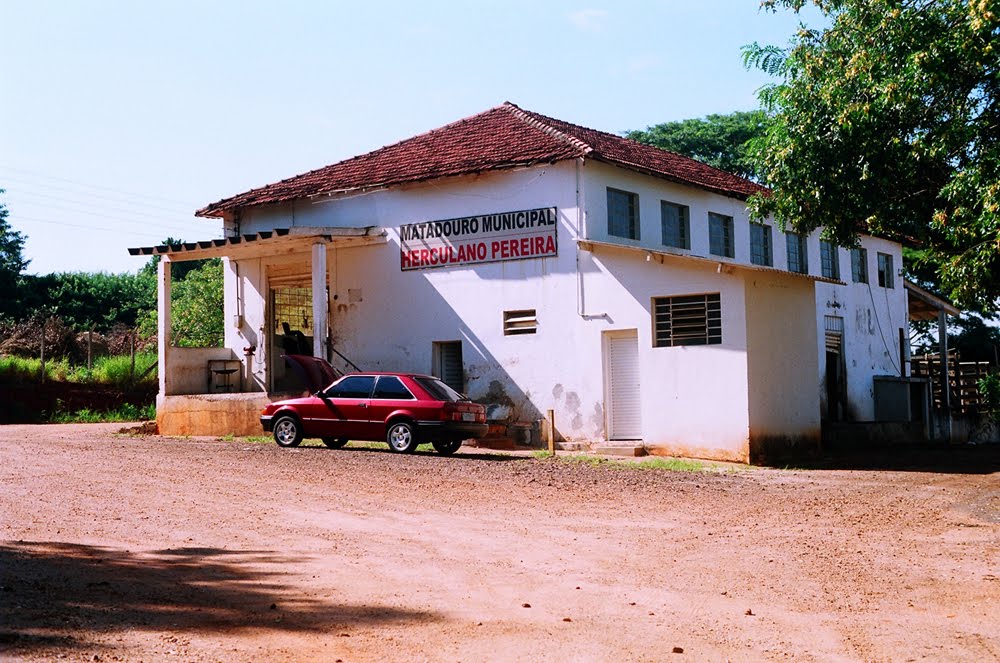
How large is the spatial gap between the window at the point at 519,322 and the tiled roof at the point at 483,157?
3140mm

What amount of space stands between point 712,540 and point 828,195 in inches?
289

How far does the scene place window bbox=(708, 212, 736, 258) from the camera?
27.1m

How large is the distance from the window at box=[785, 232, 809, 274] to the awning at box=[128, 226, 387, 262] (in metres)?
12.0

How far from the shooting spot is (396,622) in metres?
7.08

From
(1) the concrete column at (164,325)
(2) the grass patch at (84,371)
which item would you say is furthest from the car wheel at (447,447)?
(2) the grass patch at (84,371)

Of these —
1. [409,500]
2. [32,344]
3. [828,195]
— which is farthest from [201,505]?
[32,344]

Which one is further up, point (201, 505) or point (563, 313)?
point (563, 313)

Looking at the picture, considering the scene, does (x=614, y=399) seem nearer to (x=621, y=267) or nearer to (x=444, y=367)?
(x=621, y=267)

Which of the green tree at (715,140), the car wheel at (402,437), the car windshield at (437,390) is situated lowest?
the car wheel at (402,437)

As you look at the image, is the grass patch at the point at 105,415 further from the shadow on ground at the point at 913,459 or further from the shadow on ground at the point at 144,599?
the shadow on ground at the point at 144,599

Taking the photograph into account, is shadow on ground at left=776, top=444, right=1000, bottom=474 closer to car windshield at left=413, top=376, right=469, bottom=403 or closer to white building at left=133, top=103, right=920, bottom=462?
white building at left=133, top=103, right=920, bottom=462

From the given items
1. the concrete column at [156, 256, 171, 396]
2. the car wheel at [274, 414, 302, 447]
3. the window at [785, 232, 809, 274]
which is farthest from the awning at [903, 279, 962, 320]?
the concrete column at [156, 256, 171, 396]

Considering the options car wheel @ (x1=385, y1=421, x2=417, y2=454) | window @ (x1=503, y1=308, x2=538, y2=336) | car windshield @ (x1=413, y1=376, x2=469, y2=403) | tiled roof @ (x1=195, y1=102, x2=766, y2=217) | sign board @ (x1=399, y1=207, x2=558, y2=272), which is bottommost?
car wheel @ (x1=385, y1=421, x2=417, y2=454)

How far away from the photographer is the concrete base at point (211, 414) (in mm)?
24047
